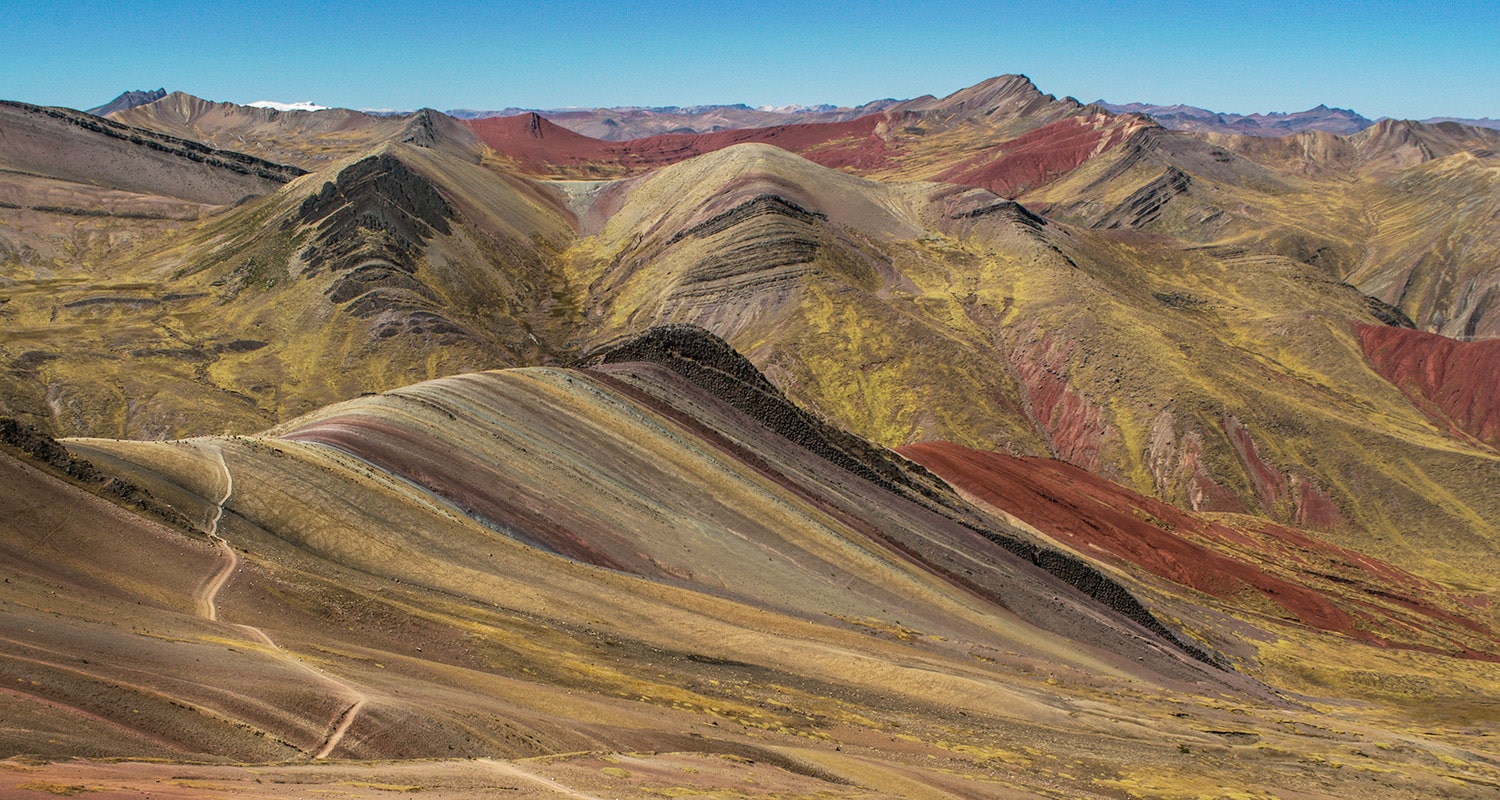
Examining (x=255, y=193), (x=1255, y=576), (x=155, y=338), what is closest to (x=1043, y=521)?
(x=1255, y=576)

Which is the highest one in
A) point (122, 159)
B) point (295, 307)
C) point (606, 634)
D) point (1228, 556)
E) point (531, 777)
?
point (122, 159)

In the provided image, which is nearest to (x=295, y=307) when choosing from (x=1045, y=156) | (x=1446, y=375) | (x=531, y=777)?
(x=531, y=777)

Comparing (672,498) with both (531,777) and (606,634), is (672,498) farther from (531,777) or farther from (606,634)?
(531,777)

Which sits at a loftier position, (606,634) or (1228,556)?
(1228,556)

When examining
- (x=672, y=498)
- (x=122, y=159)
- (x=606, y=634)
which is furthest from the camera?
(x=122, y=159)

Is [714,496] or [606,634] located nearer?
[606,634]

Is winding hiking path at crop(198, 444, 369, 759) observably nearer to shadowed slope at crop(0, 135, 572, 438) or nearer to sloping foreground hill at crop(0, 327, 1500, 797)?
sloping foreground hill at crop(0, 327, 1500, 797)
